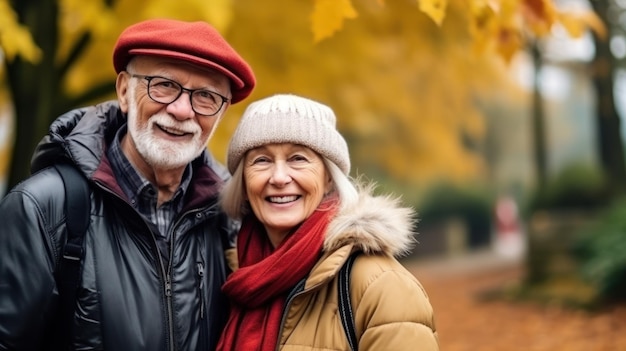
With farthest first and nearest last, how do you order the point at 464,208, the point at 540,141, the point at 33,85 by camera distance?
1. the point at 464,208
2. the point at 540,141
3. the point at 33,85

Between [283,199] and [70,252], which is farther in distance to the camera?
[283,199]

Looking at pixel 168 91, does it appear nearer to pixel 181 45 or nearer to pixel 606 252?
pixel 181 45

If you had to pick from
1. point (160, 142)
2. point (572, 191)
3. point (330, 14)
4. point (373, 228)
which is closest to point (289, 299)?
point (373, 228)

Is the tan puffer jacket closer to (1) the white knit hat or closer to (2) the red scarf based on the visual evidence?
(2) the red scarf

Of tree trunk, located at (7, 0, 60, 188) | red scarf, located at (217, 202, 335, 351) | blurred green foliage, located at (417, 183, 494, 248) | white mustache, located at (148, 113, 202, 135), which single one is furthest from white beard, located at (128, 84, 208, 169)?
blurred green foliage, located at (417, 183, 494, 248)

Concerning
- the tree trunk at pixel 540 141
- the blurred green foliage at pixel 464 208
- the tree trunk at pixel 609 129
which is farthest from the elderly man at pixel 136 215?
the blurred green foliage at pixel 464 208

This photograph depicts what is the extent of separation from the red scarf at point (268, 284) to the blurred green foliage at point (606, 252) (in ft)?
22.7

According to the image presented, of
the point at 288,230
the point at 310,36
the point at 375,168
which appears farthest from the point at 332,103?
the point at 375,168

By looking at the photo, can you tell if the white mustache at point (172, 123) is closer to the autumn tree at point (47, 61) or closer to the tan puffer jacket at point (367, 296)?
the tan puffer jacket at point (367, 296)

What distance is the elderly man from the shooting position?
89.4 inches

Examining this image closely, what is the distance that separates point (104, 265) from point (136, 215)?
0.19m

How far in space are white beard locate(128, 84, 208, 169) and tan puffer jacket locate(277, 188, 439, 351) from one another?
566 millimetres

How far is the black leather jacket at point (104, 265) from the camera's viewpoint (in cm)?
225

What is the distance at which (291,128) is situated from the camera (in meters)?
2.57
